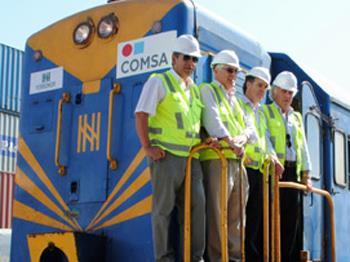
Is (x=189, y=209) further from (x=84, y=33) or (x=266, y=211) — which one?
(x=84, y=33)

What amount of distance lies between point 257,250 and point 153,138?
5.03 feet

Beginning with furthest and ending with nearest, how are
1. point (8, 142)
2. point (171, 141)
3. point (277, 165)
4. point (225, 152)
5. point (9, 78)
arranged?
point (9, 78)
point (8, 142)
point (277, 165)
point (225, 152)
point (171, 141)

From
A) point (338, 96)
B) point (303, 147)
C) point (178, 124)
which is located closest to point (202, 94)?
point (178, 124)

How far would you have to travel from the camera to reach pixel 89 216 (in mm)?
5926

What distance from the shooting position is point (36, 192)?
631cm

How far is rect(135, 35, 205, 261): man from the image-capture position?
486 cm

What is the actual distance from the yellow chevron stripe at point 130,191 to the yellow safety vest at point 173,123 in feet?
2.52

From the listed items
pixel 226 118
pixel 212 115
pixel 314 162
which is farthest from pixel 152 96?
pixel 314 162

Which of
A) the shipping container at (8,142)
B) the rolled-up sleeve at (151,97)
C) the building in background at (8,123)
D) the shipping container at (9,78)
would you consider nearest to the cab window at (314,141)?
the rolled-up sleeve at (151,97)

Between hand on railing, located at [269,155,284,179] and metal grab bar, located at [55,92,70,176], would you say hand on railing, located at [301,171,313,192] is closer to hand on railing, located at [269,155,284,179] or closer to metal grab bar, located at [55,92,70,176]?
hand on railing, located at [269,155,284,179]

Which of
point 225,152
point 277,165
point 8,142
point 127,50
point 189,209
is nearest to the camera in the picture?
point 189,209

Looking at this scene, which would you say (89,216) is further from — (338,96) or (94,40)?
(338,96)

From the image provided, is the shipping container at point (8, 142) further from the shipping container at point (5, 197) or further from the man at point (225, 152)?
the man at point (225, 152)

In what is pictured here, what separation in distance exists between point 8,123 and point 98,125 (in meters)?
13.9
